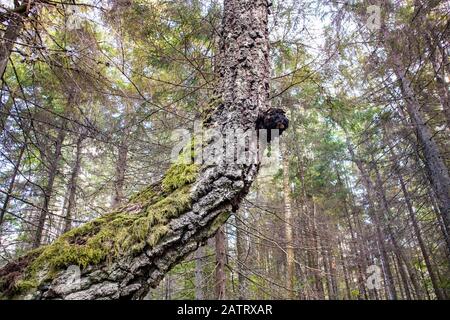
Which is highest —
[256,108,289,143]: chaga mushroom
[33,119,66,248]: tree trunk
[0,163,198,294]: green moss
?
[33,119,66,248]: tree trunk

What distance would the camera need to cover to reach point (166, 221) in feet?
5.33

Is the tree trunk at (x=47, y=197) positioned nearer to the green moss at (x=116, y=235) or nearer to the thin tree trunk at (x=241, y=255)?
the green moss at (x=116, y=235)

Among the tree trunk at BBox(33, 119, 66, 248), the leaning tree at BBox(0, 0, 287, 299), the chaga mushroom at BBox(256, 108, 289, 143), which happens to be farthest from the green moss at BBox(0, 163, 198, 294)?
the tree trunk at BBox(33, 119, 66, 248)

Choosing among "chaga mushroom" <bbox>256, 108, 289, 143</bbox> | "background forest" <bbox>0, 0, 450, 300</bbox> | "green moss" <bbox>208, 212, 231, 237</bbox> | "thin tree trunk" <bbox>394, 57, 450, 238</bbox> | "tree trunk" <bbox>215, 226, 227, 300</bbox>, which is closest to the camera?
"green moss" <bbox>208, 212, 231, 237</bbox>

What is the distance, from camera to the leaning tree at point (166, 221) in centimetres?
143

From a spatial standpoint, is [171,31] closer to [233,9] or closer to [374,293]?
[233,9]

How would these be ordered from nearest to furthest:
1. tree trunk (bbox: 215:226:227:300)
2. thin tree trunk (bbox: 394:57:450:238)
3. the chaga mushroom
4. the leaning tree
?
the leaning tree
the chaga mushroom
tree trunk (bbox: 215:226:227:300)
thin tree trunk (bbox: 394:57:450:238)

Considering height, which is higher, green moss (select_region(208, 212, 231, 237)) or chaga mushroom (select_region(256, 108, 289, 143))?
chaga mushroom (select_region(256, 108, 289, 143))

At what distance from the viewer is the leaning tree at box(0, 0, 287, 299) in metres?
1.43

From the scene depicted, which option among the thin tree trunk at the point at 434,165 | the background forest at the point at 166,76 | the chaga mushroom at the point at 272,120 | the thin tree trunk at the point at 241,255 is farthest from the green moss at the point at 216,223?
the thin tree trunk at the point at 434,165

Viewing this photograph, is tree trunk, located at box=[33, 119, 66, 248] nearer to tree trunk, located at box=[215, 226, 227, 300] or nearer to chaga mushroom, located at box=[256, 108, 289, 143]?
chaga mushroom, located at box=[256, 108, 289, 143]

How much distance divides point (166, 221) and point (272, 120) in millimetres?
943

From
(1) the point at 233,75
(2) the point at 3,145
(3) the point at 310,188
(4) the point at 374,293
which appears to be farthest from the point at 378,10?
(4) the point at 374,293
